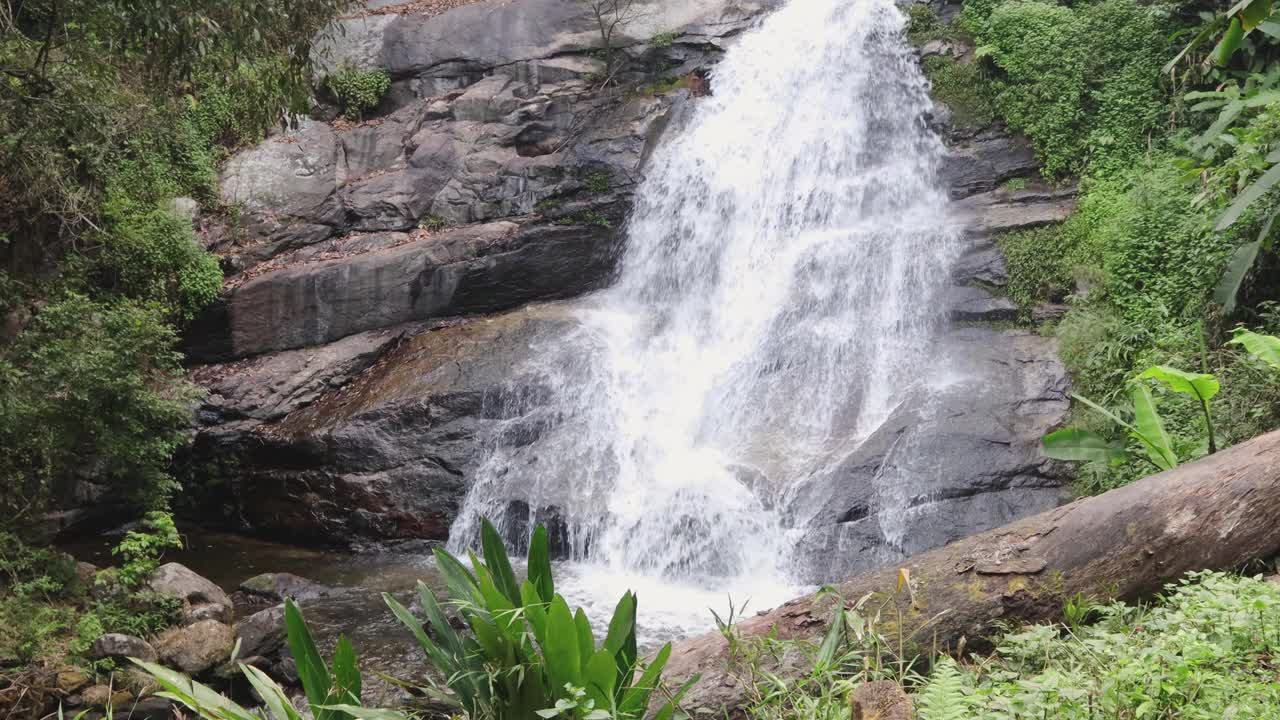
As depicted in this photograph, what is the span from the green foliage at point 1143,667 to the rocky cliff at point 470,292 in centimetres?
511

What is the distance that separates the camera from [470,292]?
1320cm

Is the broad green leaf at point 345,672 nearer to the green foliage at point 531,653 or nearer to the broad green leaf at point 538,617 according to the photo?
the green foliage at point 531,653

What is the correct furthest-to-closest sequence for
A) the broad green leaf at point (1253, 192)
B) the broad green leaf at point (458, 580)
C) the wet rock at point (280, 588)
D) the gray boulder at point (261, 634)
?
the wet rock at point (280, 588), the gray boulder at point (261, 634), the broad green leaf at point (1253, 192), the broad green leaf at point (458, 580)

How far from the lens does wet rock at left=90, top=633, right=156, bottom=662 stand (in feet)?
23.1

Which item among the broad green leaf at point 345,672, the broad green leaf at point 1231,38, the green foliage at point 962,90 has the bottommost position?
the broad green leaf at point 345,672

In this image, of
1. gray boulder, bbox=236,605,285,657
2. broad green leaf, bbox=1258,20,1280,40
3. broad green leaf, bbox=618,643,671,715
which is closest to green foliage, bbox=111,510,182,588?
gray boulder, bbox=236,605,285,657

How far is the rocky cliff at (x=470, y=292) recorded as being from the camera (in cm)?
888

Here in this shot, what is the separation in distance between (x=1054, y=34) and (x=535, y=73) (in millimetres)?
8386

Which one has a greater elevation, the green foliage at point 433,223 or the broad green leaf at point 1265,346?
the green foliage at point 433,223

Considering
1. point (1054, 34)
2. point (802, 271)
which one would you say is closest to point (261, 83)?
point (802, 271)

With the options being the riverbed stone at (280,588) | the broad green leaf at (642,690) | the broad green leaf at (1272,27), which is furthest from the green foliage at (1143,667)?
the riverbed stone at (280,588)

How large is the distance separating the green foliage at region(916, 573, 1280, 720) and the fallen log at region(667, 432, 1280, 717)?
0.51 feet

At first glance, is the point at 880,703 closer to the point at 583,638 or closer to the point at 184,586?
the point at 583,638

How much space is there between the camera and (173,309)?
12898mm
